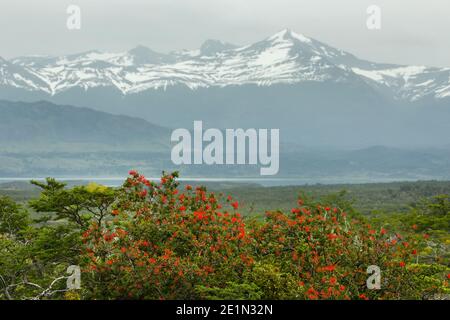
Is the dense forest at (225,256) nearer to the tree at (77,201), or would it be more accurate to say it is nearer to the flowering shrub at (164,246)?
the flowering shrub at (164,246)

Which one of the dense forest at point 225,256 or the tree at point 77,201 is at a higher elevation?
the tree at point 77,201

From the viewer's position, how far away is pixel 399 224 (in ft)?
129

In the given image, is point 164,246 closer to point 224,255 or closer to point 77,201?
point 224,255

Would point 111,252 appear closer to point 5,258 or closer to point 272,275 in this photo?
point 272,275

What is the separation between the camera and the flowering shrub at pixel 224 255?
15164mm

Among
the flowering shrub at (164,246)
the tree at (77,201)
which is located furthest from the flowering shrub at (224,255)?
the tree at (77,201)

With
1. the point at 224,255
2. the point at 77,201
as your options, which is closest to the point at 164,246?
the point at 224,255

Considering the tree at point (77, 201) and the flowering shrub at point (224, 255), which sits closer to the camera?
the flowering shrub at point (224, 255)

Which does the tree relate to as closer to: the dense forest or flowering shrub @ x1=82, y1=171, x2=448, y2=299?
the dense forest

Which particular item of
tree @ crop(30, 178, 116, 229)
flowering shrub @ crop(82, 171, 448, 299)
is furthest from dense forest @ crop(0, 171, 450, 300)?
tree @ crop(30, 178, 116, 229)

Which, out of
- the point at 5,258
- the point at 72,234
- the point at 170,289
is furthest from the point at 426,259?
the point at 170,289

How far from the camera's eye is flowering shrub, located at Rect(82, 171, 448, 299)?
15.2 metres

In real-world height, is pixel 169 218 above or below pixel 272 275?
above

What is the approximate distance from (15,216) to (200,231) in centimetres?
1917
